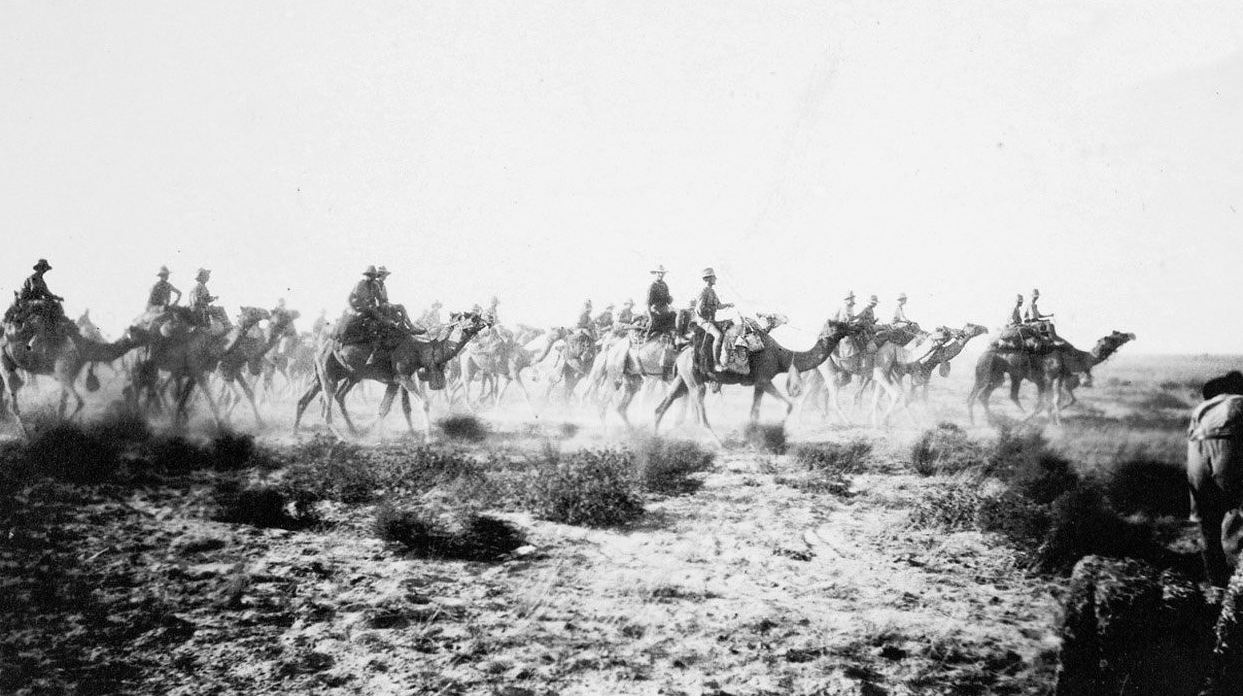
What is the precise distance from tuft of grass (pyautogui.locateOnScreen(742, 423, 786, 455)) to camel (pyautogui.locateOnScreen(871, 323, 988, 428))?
4.39 meters

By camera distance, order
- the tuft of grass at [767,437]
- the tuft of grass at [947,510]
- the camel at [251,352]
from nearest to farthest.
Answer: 1. the tuft of grass at [947,510]
2. the tuft of grass at [767,437]
3. the camel at [251,352]

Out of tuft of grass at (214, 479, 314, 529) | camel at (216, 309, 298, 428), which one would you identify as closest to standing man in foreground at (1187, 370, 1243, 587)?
tuft of grass at (214, 479, 314, 529)

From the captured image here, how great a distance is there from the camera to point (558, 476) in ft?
31.6

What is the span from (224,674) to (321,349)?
27.5 ft

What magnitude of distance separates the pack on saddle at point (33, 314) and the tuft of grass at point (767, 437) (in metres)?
13.5

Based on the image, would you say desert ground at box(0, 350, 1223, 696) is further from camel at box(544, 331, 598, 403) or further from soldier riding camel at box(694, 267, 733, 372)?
camel at box(544, 331, 598, 403)

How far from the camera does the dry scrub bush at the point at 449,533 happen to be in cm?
798

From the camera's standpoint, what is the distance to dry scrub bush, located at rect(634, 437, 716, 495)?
390 inches

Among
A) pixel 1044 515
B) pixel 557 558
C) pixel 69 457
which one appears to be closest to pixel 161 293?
pixel 69 457

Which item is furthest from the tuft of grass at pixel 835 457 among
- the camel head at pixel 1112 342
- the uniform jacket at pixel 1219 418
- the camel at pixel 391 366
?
the camel at pixel 391 366

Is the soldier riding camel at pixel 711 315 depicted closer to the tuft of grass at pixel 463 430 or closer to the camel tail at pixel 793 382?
the camel tail at pixel 793 382

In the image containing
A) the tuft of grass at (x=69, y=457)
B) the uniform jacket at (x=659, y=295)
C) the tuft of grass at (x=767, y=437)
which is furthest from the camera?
the uniform jacket at (x=659, y=295)

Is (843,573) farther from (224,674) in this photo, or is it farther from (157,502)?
(157,502)

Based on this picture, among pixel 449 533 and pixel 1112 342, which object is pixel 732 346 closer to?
pixel 449 533
